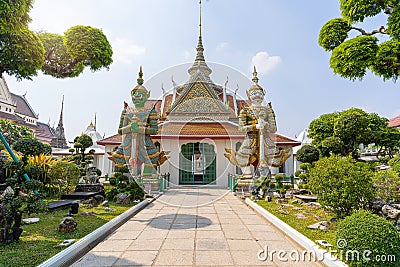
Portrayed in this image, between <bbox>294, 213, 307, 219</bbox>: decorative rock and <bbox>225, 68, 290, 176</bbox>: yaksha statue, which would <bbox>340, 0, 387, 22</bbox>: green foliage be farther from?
<bbox>294, 213, 307, 219</bbox>: decorative rock

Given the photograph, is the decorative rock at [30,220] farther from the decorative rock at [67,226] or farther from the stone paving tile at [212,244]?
the stone paving tile at [212,244]

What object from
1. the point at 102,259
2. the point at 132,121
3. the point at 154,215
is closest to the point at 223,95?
the point at 132,121

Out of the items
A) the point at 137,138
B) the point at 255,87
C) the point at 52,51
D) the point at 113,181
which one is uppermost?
the point at 255,87

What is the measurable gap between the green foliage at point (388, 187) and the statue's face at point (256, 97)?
6.06m

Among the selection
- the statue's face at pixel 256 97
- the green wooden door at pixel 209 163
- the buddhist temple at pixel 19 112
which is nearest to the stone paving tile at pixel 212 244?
the statue's face at pixel 256 97

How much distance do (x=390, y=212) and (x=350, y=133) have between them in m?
9.96

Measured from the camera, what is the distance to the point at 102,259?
342 centimetres

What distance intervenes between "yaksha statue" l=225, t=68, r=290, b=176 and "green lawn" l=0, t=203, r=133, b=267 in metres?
5.79

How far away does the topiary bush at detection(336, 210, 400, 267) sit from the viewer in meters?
2.68

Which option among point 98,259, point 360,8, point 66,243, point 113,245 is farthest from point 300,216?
point 360,8

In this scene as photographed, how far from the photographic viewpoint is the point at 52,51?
5.94 m

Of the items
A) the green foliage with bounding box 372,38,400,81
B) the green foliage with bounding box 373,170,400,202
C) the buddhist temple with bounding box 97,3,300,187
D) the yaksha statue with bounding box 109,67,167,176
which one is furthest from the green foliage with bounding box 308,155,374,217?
the buddhist temple with bounding box 97,3,300,187

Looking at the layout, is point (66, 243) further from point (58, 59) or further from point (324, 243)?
point (58, 59)

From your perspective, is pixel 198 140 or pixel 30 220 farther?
pixel 198 140
